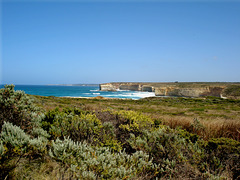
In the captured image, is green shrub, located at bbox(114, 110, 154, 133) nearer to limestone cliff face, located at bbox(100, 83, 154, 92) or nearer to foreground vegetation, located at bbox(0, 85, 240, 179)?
foreground vegetation, located at bbox(0, 85, 240, 179)

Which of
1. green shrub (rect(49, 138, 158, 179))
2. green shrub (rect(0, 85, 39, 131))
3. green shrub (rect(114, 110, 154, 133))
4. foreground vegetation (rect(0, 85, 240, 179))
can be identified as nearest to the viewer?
green shrub (rect(49, 138, 158, 179))

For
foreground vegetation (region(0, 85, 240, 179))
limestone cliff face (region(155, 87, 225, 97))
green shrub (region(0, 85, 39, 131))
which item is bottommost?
limestone cliff face (region(155, 87, 225, 97))

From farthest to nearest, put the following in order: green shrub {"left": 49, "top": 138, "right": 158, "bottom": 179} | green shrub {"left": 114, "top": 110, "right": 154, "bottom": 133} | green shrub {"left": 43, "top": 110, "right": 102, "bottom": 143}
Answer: green shrub {"left": 114, "top": 110, "right": 154, "bottom": 133}
green shrub {"left": 43, "top": 110, "right": 102, "bottom": 143}
green shrub {"left": 49, "top": 138, "right": 158, "bottom": 179}

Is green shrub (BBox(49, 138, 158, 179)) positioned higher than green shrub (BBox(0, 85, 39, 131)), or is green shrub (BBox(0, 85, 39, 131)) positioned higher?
green shrub (BBox(0, 85, 39, 131))

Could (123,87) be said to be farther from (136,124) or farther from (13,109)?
(13,109)

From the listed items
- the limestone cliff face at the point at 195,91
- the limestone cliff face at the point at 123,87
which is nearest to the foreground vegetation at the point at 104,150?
the limestone cliff face at the point at 195,91

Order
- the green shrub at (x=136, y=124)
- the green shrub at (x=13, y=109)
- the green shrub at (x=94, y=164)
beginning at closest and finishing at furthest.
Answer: the green shrub at (x=94, y=164) → the green shrub at (x=13, y=109) → the green shrub at (x=136, y=124)

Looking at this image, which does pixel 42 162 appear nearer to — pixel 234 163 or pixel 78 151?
pixel 78 151

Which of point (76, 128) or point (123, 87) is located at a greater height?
point (76, 128)

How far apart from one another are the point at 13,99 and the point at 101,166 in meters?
4.02

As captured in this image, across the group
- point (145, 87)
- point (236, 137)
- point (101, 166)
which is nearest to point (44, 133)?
point (101, 166)

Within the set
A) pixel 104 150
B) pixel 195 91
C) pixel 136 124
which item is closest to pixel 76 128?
pixel 104 150

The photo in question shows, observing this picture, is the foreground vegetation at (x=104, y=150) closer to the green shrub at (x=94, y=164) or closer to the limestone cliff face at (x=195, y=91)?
the green shrub at (x=94, y=164)

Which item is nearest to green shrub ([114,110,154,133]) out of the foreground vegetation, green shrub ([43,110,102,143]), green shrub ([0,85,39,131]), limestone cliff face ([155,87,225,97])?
the foreground vegetation
